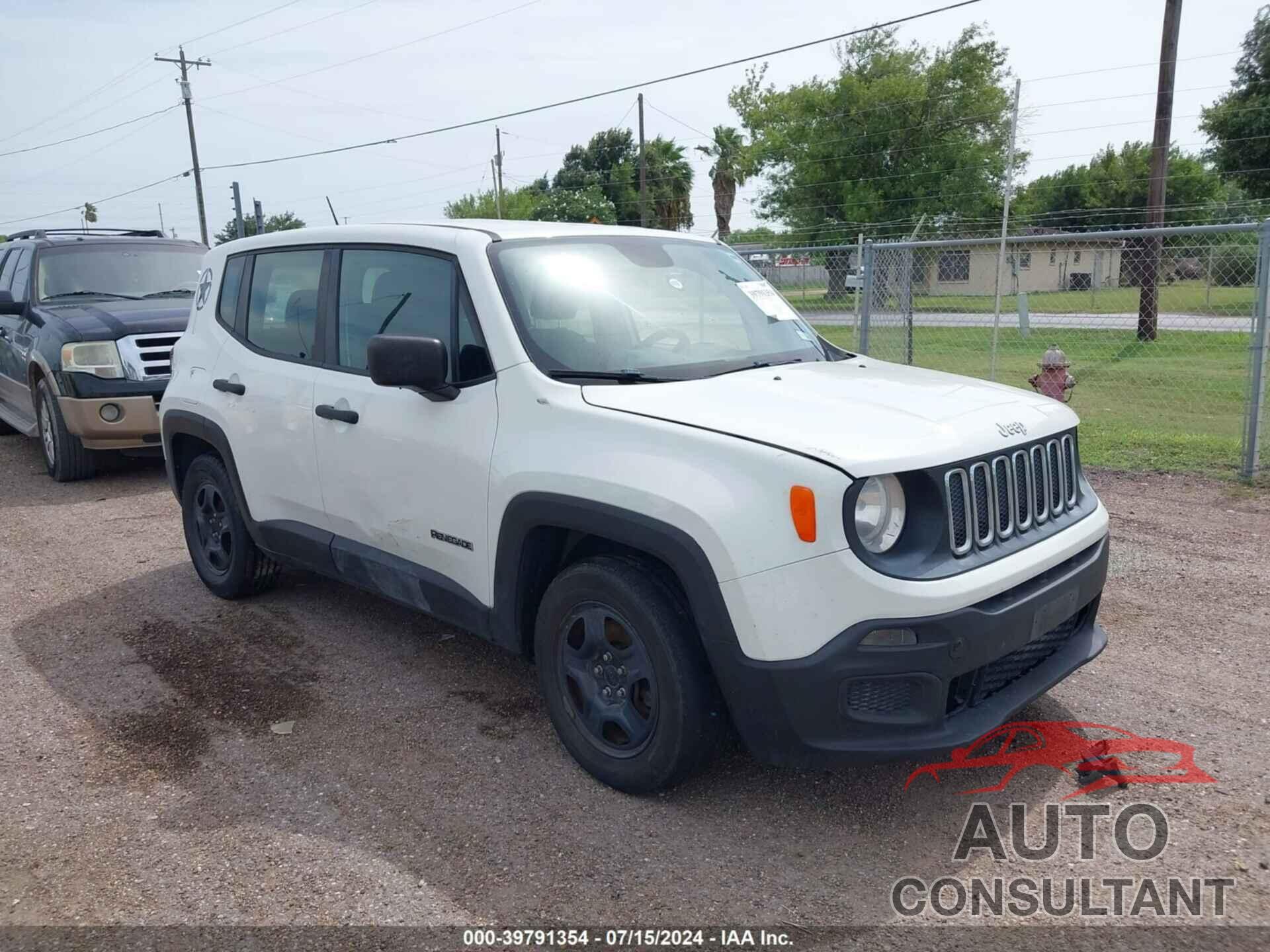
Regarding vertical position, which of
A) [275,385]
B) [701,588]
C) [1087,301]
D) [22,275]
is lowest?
[701,588]

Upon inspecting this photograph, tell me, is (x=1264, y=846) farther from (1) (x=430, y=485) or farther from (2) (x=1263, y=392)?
(2) (x=1263, y=392)

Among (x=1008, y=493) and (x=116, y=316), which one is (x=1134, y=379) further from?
(x=116, y=316)

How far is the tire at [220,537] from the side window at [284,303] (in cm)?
79

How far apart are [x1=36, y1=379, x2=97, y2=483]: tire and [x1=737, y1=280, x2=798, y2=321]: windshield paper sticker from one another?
6.28 m

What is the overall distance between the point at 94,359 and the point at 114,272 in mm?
1582

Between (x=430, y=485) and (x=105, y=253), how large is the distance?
7232 mm

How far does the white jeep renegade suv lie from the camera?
2949mm

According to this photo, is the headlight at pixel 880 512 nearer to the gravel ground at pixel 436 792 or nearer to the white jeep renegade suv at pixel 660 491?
the white jeep renegade suv at pixel 660 491

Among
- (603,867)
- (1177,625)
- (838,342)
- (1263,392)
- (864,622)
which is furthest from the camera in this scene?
(838,342)

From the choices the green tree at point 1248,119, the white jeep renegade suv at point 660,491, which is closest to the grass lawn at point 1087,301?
the white jeep renegade suv at point 660,491

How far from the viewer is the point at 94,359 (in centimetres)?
826

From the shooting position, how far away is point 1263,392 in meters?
7.50

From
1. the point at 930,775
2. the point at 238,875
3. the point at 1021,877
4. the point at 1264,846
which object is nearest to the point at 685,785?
the point at 930,775

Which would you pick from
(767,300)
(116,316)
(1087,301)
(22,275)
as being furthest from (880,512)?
(1087,301)
